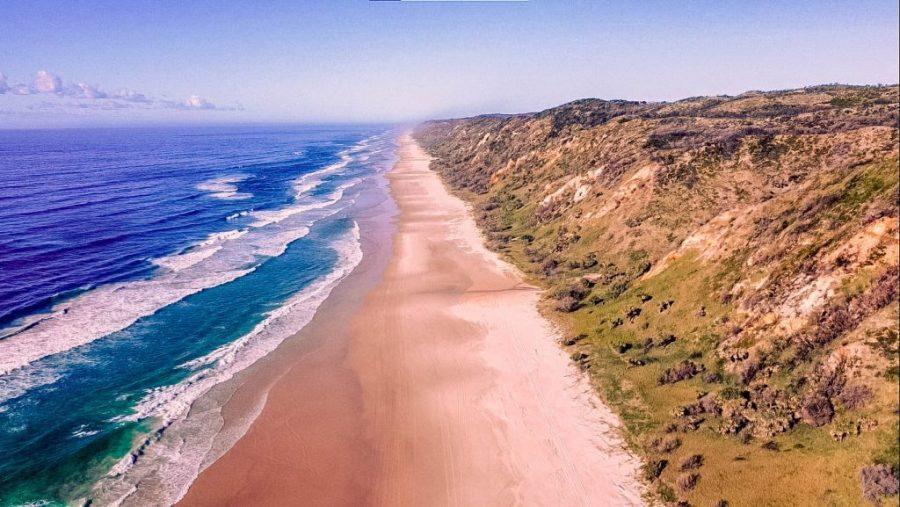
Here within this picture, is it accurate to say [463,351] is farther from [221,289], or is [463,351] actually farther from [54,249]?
[54,249]

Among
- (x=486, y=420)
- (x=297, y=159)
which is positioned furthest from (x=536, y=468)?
(x=297, y=159)

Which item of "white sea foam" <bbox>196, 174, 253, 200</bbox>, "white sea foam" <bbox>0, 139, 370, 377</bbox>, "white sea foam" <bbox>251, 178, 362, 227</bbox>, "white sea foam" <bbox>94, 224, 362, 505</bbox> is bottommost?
"white sea foam" <bbox>94, 224, 362, 505</bbox>

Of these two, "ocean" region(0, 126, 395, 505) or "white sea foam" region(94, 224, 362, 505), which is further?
"ocean" region(0, 126, 395, 505)

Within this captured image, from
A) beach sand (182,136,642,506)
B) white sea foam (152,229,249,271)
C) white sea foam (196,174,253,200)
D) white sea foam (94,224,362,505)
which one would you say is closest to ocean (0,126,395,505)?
white sea foam (94,224,362,505)

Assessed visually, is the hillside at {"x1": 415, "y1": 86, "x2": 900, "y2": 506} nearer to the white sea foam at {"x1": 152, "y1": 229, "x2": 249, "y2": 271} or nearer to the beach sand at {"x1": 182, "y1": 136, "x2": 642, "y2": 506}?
the beach sand at {"x1": 182, "y1": 136, "x2": 642, "y2": 506}

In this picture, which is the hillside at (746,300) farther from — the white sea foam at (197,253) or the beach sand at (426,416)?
the white sea foam at (197,253)

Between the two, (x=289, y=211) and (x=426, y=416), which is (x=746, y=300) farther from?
(x=289, y=211)
